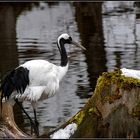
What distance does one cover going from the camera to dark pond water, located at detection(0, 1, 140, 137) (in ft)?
36.0

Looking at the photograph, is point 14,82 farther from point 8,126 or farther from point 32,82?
point 8,126

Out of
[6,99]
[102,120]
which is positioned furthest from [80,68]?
[102,120]

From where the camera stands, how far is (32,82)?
351 inches

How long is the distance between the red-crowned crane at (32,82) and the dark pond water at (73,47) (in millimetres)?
696

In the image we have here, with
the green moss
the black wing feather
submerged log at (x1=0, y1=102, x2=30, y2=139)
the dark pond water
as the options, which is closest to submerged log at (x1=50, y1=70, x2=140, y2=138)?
the green moss

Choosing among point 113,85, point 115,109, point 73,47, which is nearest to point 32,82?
point 113,85

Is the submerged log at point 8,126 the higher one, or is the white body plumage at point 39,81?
the white body plumage at point 39,81

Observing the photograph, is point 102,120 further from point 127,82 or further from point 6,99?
point 6,99

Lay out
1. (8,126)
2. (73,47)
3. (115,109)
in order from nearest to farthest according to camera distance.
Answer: (115,109) < (8,126) < (73,47)

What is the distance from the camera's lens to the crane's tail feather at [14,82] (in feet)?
27.9

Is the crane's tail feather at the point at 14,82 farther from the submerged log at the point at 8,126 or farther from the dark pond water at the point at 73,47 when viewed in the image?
the dark pond water at the point at 73,47

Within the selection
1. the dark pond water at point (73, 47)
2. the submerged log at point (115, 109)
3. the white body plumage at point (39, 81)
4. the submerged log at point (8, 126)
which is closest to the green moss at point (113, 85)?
the submerged log at point (115, 109)

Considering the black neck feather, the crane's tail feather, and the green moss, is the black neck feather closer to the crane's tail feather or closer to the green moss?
the crane's tail feather

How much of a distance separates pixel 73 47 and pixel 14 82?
8421 mm
